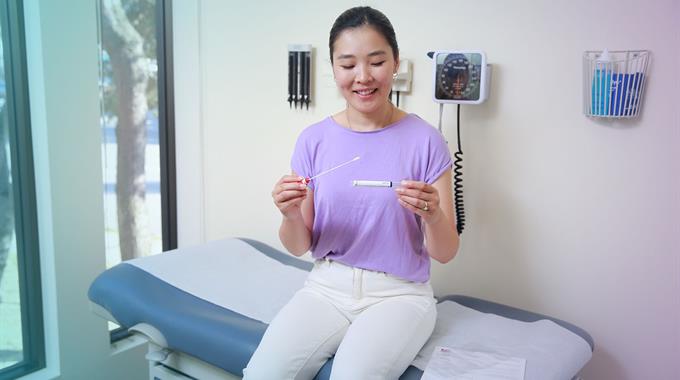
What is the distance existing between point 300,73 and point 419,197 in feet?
3.02

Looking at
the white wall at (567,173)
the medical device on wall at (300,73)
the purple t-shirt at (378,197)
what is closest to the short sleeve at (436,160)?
the purple t-shirt at (378,197)

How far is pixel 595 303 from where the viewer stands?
130 cm

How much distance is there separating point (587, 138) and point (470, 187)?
0.34 m

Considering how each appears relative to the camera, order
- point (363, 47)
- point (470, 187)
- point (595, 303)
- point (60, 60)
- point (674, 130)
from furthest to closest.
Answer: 1. point (60, 60)
2. point (470, 187)
3. point (595, 303)
4. point (674, 130)
5. point (363, 47)

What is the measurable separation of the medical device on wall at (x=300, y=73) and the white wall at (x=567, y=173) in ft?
0.28

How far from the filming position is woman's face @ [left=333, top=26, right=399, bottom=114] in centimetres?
105

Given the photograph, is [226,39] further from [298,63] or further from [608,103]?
[608,103]

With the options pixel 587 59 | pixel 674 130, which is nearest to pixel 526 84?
pixel 587 59

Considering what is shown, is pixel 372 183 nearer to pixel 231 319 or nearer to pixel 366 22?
pixel 366 22

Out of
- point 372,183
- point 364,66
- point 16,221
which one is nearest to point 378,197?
point 372,183

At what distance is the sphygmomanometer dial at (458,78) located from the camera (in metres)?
1.30

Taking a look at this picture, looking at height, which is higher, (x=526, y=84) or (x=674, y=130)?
(x=526, y=84)

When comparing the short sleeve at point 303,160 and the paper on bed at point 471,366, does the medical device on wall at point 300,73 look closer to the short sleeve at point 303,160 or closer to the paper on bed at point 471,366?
the short sleeve at point 303,160

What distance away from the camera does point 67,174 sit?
163cm
